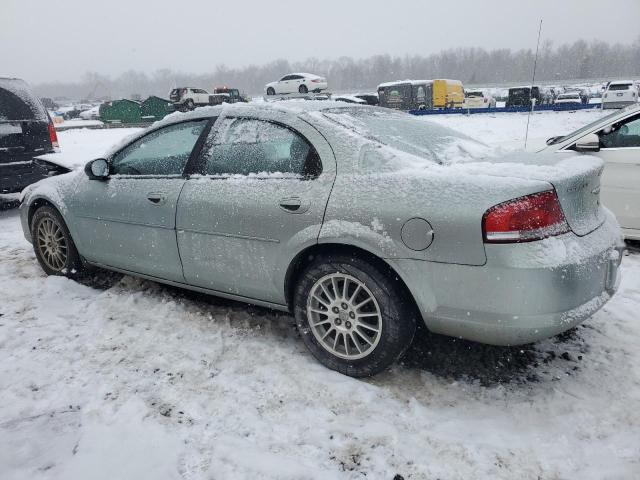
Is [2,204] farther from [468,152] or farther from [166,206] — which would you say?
[468,152]

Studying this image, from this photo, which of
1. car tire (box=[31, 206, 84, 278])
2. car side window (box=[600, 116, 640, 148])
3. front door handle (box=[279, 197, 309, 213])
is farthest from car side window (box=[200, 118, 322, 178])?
car side window (box=[600, 116, 640, 148])

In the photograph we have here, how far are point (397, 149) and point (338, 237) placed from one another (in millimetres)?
628

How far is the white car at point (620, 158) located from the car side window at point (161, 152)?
12.5 feet

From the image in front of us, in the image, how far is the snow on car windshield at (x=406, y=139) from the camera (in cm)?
266

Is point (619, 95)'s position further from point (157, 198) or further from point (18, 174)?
point (157, 198)

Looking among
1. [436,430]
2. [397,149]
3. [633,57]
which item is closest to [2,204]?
[397,149]

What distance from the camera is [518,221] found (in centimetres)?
222

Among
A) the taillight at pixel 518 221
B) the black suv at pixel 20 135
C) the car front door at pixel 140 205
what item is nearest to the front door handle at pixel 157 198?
the car front door at pixel 140 205

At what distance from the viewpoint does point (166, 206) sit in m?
3.35

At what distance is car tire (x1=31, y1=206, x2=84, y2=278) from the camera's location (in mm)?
4199

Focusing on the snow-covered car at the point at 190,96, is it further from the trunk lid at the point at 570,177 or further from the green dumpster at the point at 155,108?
the trunk lid at the point at 570,177

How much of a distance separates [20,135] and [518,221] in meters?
7.26

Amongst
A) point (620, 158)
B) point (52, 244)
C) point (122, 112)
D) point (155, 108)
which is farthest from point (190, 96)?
point (620, 158)

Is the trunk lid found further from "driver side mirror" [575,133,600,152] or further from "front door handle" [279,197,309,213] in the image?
"driver side mirror" [575,133,600,152]
